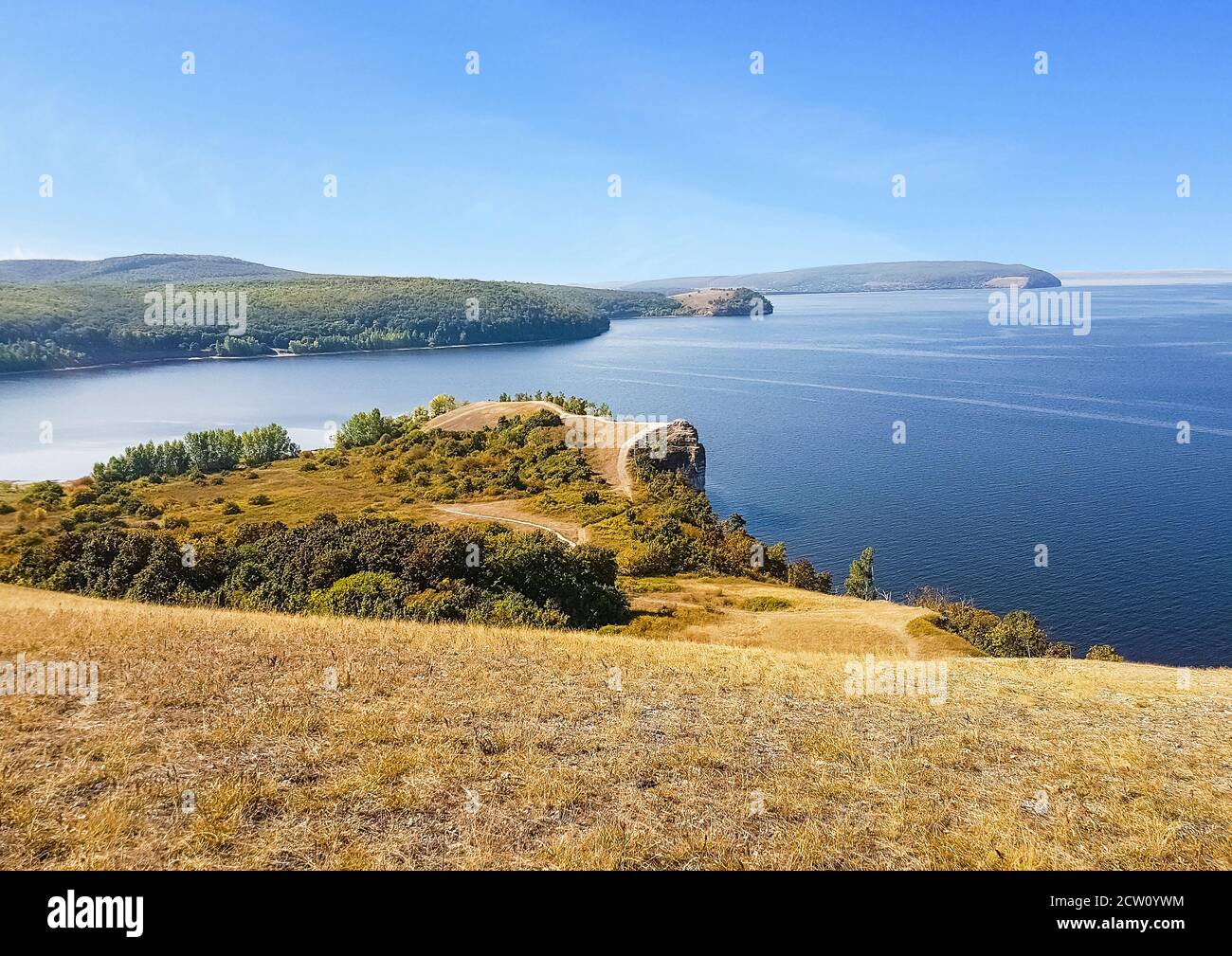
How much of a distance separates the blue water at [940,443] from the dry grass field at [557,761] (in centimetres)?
4092

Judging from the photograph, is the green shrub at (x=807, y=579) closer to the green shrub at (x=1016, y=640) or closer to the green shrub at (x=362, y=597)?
the green shrub at (x=1016, y=640)

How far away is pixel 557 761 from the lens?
1128 centimetres

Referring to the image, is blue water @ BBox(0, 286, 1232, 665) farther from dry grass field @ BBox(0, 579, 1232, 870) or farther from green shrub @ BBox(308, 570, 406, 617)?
green shrub @ BBox(308, 570, 406, 617)

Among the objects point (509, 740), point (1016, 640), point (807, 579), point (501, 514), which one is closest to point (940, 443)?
point (807, 579)

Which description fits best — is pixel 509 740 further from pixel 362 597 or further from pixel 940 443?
pixel 940 443

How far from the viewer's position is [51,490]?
71.8m

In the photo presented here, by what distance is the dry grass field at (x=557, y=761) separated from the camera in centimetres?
873

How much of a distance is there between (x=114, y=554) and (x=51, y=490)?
50.6 metres

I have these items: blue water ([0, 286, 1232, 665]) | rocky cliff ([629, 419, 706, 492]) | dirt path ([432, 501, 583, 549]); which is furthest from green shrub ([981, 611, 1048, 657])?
rocky cliff ([629, 419, 706, 492])

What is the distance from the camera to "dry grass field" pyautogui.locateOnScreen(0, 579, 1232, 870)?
344 inches

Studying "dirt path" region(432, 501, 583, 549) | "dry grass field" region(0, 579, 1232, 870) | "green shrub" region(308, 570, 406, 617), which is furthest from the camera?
"dirt path" region(432, 501, 583, 549)

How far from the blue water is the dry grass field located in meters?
40.9
